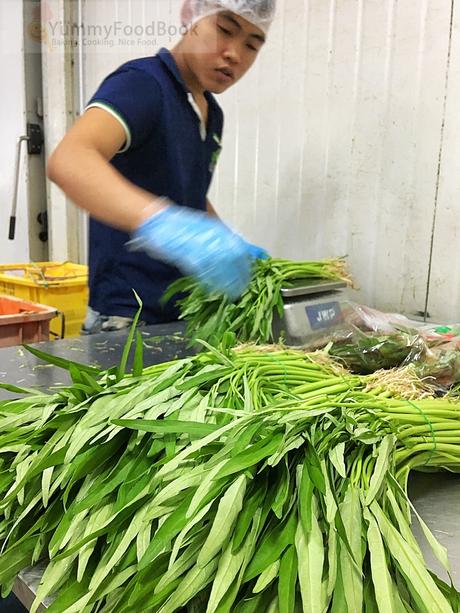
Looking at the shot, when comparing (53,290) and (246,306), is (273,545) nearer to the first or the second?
(246,306)

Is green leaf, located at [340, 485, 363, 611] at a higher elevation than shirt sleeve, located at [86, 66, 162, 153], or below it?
below

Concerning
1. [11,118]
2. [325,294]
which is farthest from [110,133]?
[11,118]

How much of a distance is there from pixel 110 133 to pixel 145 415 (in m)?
0.82

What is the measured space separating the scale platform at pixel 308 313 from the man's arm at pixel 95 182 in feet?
1.38

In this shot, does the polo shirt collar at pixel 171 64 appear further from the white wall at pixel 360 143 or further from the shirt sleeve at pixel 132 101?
the white wall at pixel 360 143

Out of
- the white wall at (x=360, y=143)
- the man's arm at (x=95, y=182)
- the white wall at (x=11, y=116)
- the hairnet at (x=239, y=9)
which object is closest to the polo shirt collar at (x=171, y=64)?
the hairnet at (x=239, y=9)

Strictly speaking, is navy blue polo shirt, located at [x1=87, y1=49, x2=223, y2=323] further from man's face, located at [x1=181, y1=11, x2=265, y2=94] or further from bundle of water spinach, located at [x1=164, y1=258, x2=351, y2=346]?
bundle of water spinach, located at [x1=164, y1=258, x2=351, y2=346]

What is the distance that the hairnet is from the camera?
5.05 feet

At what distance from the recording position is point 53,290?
257 cm

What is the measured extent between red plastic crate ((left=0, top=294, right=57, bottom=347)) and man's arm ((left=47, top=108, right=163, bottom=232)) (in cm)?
78

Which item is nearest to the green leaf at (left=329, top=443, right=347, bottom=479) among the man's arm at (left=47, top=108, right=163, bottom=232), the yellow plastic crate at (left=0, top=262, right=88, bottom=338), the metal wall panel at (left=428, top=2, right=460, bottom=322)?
the man's arm at (left=47, top=108, right=163, bottom=232)

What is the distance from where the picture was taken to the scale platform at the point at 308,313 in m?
1.36

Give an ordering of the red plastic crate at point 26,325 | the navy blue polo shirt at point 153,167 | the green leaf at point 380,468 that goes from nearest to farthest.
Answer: the green leaf at point 380,468, the navy blue polo shirt at point 153,167, the red plastic crate at point 26,325

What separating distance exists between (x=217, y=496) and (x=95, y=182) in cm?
84
